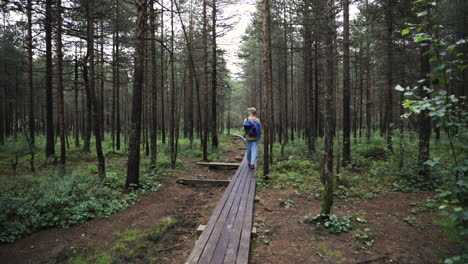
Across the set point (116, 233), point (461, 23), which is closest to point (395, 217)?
point (116, 233)

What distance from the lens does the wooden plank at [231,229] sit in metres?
3.52

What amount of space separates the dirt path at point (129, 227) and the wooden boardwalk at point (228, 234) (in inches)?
19.5

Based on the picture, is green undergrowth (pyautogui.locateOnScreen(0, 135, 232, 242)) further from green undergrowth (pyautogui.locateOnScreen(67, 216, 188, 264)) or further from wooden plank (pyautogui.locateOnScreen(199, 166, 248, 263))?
wooden plank (pyautogui.locateOnScreen(199, 166, 248, 263))

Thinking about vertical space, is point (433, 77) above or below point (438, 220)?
above

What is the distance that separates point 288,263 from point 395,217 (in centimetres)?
316

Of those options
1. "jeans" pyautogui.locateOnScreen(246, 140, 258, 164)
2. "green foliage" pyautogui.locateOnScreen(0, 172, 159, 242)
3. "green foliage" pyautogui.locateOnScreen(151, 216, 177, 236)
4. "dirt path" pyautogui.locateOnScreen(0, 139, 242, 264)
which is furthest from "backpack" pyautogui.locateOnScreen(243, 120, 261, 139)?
"green foliage" pyautogui.locateOnScreen(0, 172, 159, 242)

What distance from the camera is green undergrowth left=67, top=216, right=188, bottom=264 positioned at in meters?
3.91

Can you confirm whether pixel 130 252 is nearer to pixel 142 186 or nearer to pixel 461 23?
pixel 142 186

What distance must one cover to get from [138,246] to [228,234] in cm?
189

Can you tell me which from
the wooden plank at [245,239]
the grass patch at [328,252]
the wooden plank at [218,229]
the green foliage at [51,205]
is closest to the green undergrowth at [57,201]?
the green foliage at [51,205]

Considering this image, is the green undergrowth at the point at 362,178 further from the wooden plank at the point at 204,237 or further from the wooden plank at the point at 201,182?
the wooden plank at the point at 204,237

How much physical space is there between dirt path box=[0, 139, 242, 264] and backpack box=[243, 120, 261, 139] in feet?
8.60

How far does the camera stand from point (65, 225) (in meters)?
5.00

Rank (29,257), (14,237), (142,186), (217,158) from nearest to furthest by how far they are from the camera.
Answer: (29,257)
(14,237)
(142,186)
(217,158)
